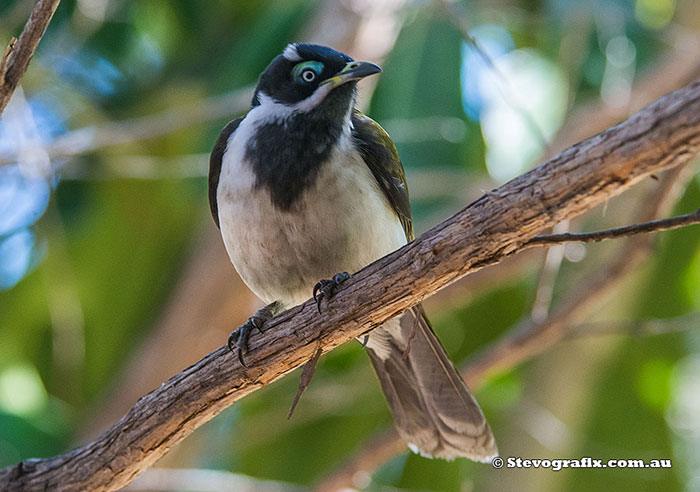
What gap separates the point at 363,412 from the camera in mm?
6582

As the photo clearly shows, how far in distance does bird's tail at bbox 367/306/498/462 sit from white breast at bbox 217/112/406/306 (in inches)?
17.3

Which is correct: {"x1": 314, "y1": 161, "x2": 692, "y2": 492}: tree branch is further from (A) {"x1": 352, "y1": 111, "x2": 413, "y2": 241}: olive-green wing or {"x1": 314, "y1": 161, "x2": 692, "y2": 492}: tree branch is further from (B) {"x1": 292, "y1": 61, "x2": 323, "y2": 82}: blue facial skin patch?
(B) {"x1": 292, "y1": 61, "x2": 323, "y2": 82}: blue facial skin patch

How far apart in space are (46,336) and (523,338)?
4.01 metres

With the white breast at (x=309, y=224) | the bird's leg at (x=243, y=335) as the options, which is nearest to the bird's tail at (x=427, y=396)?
the white breast at (x=309, y=224)

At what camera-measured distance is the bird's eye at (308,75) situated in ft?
11.8

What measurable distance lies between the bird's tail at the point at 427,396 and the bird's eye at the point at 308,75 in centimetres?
110

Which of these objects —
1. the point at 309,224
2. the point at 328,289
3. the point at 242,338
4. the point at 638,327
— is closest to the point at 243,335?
the point at 242,338

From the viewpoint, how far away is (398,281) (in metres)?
2.62

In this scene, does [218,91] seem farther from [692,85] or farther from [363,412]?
[692,85]

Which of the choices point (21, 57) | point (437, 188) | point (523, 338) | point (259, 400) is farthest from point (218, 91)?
point (21, 57)

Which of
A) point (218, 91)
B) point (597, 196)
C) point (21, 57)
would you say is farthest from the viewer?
point (218, 91)

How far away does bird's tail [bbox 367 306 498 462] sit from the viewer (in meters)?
3.68

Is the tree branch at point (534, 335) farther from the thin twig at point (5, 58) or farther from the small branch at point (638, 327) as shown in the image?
the thin twig at point (5, 58)

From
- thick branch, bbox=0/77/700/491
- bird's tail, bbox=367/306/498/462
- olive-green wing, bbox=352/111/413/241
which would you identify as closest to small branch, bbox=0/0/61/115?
thick branch, bbox=0/77/700/491
